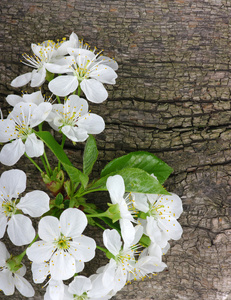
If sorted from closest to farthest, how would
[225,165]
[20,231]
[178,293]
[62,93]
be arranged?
[20,231] < [62,93] < [225,165] < [178,293]

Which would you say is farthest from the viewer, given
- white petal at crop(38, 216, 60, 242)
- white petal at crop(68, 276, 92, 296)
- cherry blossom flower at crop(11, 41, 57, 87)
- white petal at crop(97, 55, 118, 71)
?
white petal at crop(97, 55, 118, 71)

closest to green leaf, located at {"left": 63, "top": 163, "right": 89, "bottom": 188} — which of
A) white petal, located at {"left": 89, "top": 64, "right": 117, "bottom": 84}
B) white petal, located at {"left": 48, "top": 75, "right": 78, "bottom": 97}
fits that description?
white petal, located at {"left": 48, "top": 75, "right": 78, "bottom": 97}

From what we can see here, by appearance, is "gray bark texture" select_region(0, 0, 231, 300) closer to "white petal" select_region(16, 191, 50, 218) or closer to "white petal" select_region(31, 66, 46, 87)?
"white petal" select_region(31, 66, 46, 87)

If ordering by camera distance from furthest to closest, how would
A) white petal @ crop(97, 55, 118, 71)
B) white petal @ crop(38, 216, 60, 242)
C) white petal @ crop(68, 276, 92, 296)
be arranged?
white petal @ crop(97, 55, 118, 71) → white petal @ crop(68, 276, 92, 296) → white petal @ crop(38, 216, 60, 242)

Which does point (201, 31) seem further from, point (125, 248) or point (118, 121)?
point (125, 248)

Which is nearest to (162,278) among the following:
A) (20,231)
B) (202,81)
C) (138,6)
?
(20,231)

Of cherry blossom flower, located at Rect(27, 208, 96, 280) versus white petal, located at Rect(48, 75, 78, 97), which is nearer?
cherry blossom flower, located at Rect(27, 208, 96, 280)
